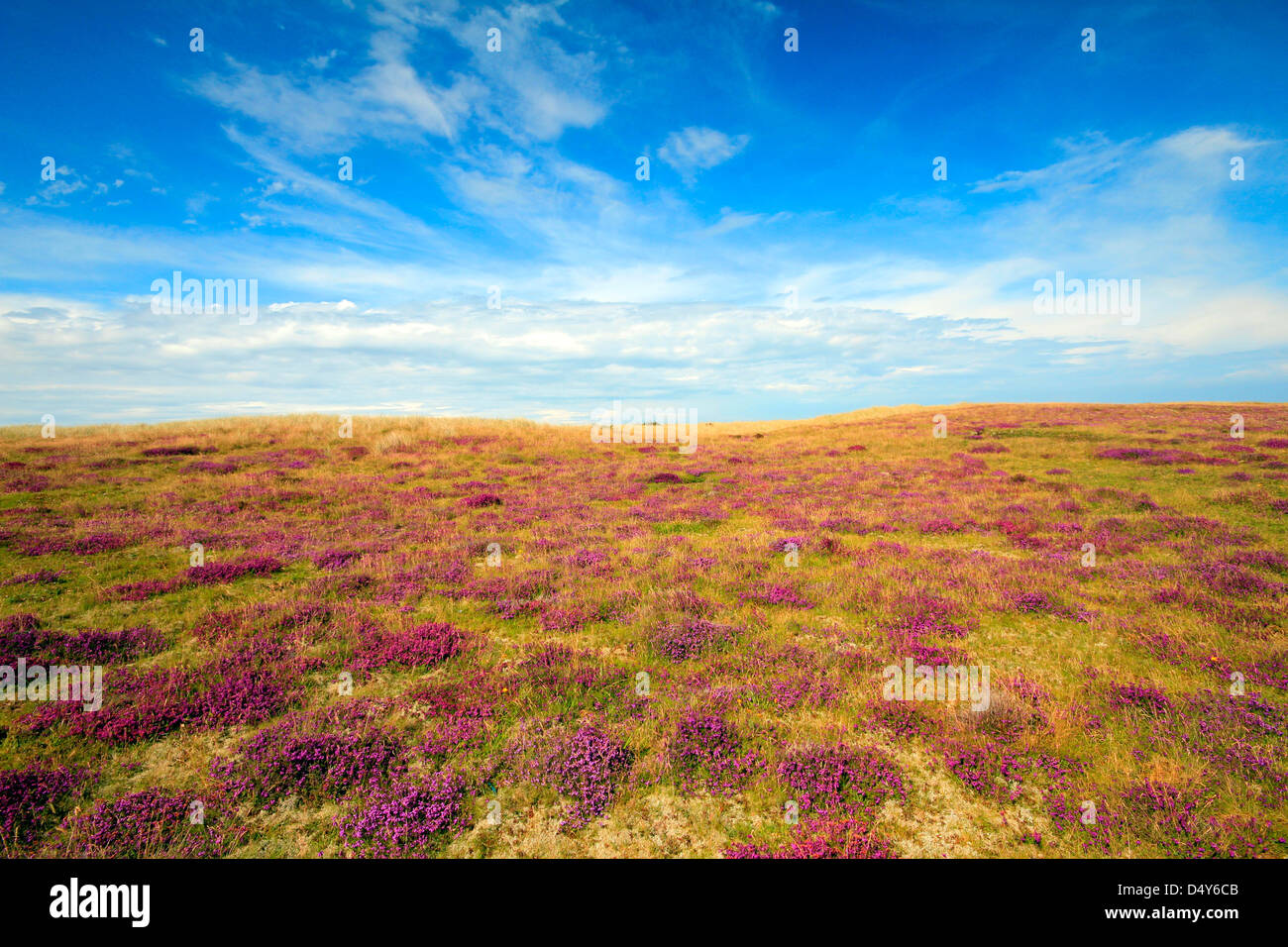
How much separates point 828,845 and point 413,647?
6.70m

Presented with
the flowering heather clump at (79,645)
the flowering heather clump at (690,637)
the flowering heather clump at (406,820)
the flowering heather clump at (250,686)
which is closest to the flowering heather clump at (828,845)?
the flowering heather clump at (406,820)

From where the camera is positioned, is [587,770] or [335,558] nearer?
[587,770]

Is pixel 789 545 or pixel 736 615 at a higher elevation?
pixel 789 545

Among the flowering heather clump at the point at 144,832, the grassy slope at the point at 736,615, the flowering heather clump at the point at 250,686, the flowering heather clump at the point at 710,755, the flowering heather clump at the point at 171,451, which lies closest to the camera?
the flowering heather clump at the point at 144,832

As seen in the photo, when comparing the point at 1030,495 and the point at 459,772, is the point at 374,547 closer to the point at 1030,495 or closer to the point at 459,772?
the point at 459,772

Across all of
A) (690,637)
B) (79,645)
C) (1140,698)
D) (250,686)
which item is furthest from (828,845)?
(79,645)

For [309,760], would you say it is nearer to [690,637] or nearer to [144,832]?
[144,832]

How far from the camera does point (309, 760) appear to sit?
5.56 metres

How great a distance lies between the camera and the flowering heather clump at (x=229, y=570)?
11.1 metres

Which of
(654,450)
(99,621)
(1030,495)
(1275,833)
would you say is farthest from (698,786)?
(654,450)

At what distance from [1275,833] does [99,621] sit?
16293 mm

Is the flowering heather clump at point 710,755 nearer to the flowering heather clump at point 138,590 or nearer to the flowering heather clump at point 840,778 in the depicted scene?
the flowering heather clump at point 840,778

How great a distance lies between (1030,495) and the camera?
2058 centimetres

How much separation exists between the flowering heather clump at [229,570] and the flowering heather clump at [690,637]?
987cm
